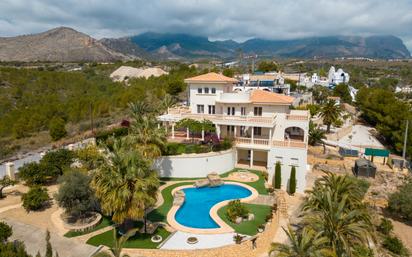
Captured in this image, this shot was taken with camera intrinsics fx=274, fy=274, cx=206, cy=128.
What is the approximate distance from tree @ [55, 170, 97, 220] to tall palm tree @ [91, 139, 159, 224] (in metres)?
2.87

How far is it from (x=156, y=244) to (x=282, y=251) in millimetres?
8171

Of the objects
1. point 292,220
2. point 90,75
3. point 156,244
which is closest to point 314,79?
point 90,75

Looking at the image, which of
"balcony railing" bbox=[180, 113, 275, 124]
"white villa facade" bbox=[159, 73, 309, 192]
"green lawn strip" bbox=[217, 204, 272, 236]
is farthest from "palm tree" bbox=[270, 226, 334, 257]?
"balcony railing" bbox=[180, 113, 275, 124]

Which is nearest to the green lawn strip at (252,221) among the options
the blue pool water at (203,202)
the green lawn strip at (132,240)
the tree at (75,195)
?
the blue pool water at (203,202)

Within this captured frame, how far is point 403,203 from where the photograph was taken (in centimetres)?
2338

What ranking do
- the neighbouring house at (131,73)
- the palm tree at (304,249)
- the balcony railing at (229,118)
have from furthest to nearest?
the neighbouring house at (131,73)
the balcony railing at (229,118)
the palm tree at (304,249)

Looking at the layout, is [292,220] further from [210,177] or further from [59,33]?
[59,33]

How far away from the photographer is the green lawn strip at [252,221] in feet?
62.4

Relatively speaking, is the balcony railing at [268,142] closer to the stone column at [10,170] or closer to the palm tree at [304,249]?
the palm tree at [304,249]

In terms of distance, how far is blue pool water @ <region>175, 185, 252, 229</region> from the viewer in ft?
66.3

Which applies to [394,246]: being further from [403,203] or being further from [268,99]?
[268,99]

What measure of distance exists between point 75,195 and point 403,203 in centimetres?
2621

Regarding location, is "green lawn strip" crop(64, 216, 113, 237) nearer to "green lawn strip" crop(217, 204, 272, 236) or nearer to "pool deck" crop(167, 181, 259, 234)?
"pool deck" crop(167, 181, 259, 234)

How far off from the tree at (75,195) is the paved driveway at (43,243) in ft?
6.44
